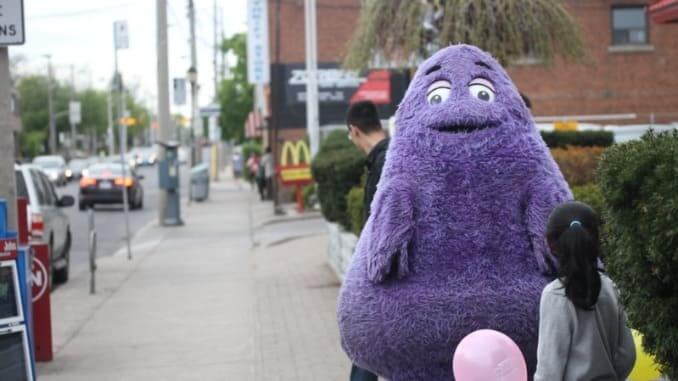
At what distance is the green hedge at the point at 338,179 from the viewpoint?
14422mm

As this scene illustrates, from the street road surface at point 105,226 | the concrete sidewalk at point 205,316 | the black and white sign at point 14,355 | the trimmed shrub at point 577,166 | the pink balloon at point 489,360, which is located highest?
the trimmed shrub at point 577,166

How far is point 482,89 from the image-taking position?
537 cm

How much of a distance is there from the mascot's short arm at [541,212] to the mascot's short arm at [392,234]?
0.52m

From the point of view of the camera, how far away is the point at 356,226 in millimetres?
12227

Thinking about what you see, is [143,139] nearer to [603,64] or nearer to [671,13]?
[603,64]

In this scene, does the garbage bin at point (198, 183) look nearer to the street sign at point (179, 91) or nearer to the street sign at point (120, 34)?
the street sign at point (179, 91)

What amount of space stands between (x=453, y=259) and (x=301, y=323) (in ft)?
21.9

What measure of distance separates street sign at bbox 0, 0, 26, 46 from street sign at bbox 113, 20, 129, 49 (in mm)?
9877

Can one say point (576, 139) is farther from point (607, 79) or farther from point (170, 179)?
point (607, 79)

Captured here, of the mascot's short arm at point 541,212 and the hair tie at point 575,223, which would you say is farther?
the mascot's short arm at point 541,212

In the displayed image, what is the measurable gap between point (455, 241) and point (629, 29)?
1203 inches

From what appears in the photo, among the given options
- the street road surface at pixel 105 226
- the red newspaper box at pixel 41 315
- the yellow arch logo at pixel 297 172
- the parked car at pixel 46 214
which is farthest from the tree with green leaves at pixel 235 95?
the red newspaper box at pixel 41 315

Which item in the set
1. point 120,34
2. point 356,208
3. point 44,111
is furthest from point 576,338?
point 44,111

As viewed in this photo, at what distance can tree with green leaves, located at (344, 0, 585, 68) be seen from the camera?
13602mm
